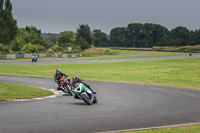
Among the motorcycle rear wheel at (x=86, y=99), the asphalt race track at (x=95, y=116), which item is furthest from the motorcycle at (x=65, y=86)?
the motorcycle rear wheel at (x=86, y=99)

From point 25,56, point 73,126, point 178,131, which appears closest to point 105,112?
point 73,126

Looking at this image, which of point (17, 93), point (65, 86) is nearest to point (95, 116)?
point (65, 86)

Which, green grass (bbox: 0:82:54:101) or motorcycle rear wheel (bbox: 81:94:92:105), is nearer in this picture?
motorcycle rear wheel (bbox: 81:94:92:105)

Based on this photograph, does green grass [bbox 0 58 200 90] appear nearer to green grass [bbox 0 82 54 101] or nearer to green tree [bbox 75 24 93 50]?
green grass [bbox 0 82 54 101]

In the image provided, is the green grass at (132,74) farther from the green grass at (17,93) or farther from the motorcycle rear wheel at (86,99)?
the motorcycle rear wheel at (86,99)

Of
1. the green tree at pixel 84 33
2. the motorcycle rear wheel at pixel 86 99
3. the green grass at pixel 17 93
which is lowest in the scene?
the green grass at pixel 17 93

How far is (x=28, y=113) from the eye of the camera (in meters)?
11.6

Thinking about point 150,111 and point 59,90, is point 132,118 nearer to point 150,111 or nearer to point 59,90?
point 150,111

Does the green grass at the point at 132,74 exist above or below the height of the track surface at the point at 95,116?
below

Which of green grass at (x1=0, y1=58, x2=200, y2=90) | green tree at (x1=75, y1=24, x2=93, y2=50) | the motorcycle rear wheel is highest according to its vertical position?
green tree at (x1=75, y1=24, x2=93, y2=50)

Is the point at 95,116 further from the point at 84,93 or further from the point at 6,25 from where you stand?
the point at 6,25

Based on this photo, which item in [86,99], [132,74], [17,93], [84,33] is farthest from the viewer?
[84,33]

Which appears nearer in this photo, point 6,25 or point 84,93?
point 84,93

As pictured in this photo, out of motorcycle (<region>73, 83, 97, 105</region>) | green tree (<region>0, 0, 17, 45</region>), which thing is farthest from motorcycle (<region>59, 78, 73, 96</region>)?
green tree (<region>0, 0, 17, 45</region>)
